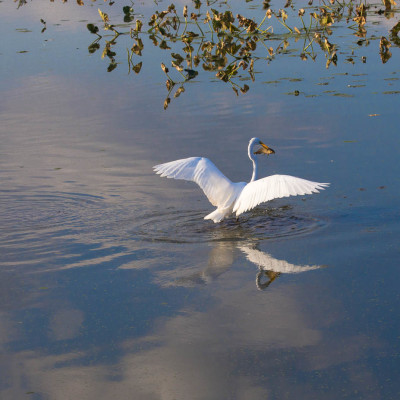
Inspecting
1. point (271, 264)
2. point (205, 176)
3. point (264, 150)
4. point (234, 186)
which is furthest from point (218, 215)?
point (271, 264)

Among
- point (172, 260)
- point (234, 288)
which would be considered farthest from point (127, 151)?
point (234, 288)

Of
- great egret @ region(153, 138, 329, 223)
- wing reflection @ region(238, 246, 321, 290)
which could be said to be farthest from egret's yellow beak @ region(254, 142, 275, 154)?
wing reflection @ region(238, 246, 321, 290)

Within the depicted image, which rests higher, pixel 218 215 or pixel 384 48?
pixel 384 48

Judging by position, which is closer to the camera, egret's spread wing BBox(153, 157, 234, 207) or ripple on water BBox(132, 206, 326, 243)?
ripple on water BBox(132, 206, 326, 243)

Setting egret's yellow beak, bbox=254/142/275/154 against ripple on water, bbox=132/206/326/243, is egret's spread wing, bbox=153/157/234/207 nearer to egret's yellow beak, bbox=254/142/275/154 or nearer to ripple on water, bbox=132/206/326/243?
ripple on water, bbox=132/206/326/243

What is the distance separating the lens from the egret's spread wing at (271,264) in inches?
301

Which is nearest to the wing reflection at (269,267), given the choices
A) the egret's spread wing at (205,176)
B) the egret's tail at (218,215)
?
the egret's tail at (218,215)

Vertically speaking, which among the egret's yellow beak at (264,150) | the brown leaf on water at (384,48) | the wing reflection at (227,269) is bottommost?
the wing reflection at (227,269)

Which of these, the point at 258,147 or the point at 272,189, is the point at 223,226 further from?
the point at 258,147

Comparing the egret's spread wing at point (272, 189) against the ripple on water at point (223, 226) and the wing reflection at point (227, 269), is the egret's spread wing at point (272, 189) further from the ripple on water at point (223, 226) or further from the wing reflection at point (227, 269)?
the wing reflection at point (227, 269)

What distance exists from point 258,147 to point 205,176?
1059 millimetres

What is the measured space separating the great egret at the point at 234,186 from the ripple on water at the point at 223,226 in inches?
8.4

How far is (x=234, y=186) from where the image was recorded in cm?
944

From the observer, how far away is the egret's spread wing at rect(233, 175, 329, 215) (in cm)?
839
